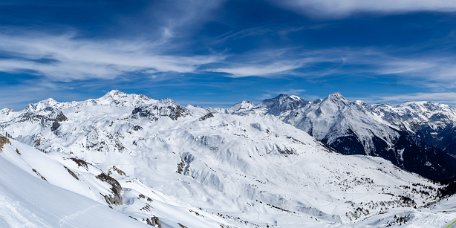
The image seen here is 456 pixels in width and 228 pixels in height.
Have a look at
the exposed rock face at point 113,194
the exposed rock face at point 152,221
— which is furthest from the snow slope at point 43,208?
the exposed rock face at point 113,194

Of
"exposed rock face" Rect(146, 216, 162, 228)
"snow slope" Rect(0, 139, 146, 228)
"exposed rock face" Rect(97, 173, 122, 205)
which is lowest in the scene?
"exposed rock face" Rect(146, 216, 162, 228)

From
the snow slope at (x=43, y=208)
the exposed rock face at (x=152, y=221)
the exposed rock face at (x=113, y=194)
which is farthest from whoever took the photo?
the exposed rock face at (x=113, y=194)

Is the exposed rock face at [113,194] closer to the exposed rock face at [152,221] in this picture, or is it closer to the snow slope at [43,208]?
the exposed rock face at [152,221]

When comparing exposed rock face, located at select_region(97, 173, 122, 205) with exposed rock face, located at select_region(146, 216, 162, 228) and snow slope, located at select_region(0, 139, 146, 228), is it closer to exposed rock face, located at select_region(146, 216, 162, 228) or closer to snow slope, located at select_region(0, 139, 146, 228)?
exposed rock face, located at select_region(146, 216, 162, 228)

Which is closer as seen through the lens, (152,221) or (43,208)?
(43,208)

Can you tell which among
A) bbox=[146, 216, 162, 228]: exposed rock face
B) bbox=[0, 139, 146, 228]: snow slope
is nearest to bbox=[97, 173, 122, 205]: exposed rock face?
bbox=[146, 216, 162, 228]: exposed rock face

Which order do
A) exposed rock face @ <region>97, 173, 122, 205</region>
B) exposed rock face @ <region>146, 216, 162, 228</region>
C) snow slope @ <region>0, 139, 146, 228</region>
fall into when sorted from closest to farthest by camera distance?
snow slope @ <region>0, 139, 146, 228</region> → exposed rock face @ <region>146, 216, 162, 228</region> → exposed rock face @ <region>97, 173, 122, 205</region>

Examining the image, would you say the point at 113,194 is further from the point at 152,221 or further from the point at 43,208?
the point at 43,208

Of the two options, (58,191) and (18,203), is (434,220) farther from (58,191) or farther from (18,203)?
(18,203)

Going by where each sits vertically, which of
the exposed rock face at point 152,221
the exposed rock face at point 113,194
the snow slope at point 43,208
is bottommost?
the exposed rock face at point 152,221

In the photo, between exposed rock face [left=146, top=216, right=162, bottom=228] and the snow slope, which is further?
exposed rock face [left=146, top=216, right=162, bottom=228]

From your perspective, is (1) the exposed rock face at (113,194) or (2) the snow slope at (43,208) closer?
(2) the snow slope at (43,208)

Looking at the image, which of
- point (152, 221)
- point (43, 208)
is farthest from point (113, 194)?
point (43, 208)

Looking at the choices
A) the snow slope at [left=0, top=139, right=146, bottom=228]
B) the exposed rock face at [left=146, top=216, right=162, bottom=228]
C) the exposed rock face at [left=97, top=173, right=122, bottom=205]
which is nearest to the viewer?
the snow slope at [left=0, top=139, right=146, bottom=228]
